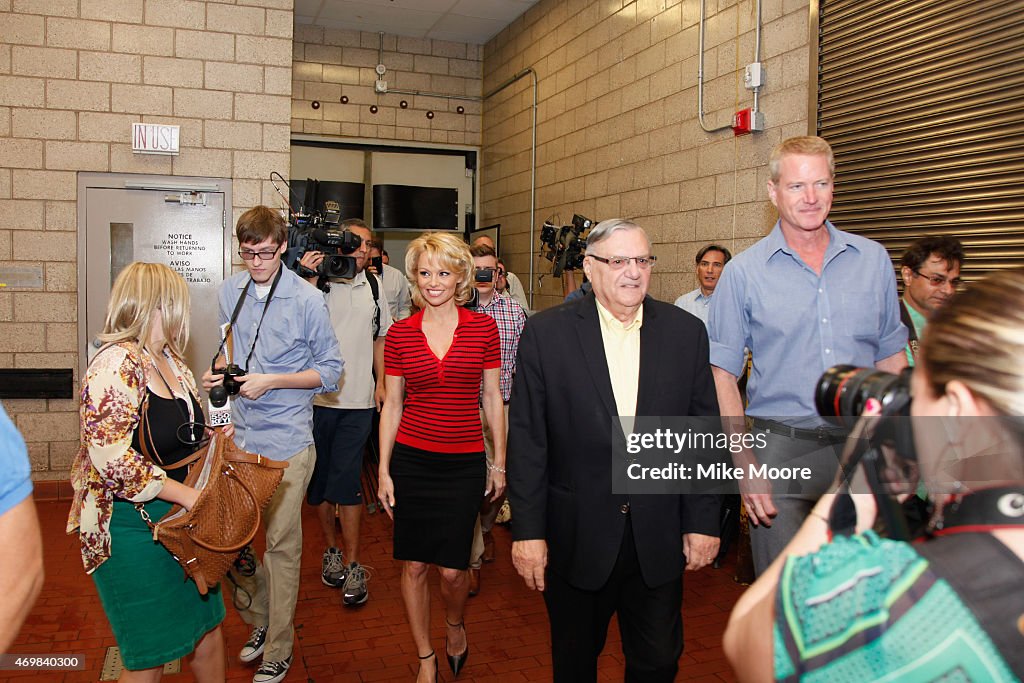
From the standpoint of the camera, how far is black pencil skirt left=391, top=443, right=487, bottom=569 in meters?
3.12

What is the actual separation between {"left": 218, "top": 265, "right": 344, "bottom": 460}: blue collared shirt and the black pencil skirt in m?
0.48

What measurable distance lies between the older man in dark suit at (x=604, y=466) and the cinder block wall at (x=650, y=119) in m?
2.90

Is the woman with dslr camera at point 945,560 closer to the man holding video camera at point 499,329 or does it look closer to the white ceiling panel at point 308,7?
the man holding video camera at point 499,329

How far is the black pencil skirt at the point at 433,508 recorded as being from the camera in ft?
10.2

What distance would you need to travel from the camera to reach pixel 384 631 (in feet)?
12.3

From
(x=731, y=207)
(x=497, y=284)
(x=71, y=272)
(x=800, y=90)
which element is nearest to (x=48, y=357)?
(x=71, y=272)

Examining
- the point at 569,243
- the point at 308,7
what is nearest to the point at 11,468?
the point at 569,243

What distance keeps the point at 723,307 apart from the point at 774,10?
3.08m

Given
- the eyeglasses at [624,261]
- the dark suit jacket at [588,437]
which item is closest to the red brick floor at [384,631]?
the dark suit jacket at [588,437]

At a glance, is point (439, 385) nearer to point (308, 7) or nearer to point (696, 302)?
Answer: point (696, 302)

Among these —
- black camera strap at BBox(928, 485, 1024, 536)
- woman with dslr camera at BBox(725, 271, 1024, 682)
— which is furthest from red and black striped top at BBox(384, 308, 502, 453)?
black camera strap at BBox(928, 485, 1024, 536)

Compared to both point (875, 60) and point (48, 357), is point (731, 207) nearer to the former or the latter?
point (875, 60)

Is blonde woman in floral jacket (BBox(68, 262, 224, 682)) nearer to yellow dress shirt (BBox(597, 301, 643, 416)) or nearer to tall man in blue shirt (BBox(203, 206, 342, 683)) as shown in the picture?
tall man in blue shirt (BBox(203, 206, 342, 683))

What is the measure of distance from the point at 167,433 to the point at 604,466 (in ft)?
4.21
